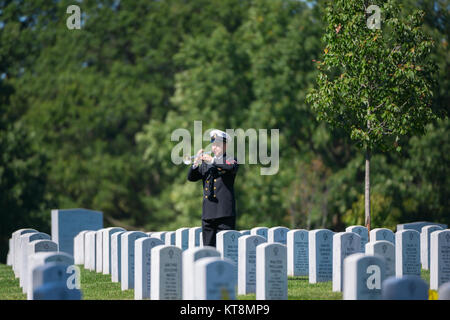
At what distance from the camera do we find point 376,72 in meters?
14.7

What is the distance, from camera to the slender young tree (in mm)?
14508

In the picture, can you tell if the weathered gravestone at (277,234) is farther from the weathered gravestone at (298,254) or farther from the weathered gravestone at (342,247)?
the weathered gravestone at (342,247)

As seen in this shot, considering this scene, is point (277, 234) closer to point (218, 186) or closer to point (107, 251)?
point (107, 251)

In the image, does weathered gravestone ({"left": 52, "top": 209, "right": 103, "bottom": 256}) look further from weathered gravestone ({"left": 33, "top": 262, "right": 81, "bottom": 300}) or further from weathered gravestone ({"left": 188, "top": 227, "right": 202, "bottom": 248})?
weathered gravestone ({"left": 33, "top": 262, "right": 81, "bottom": 300})

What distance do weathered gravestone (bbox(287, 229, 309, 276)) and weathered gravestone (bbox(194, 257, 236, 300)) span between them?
6.12 meters

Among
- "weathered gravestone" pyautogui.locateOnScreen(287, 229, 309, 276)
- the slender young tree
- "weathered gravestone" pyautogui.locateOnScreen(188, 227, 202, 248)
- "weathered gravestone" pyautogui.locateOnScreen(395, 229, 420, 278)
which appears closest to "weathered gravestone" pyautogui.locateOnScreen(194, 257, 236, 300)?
"weathered gravestone" pyautogui.locateOnScreen(395, 229, 420, 278)

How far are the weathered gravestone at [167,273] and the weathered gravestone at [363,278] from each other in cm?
209

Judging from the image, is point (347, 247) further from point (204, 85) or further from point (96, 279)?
point (204, 85)

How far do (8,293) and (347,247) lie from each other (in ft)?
16.6

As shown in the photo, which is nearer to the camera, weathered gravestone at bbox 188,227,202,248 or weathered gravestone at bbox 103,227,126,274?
weathered gravestone at bbox 103,227,126,274

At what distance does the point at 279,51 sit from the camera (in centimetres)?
3206

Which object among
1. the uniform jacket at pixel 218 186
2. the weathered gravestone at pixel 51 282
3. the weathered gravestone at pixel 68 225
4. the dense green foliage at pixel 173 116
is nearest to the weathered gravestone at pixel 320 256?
the uniform jacket at pixel 218 186

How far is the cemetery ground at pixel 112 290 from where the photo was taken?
34.0ft
